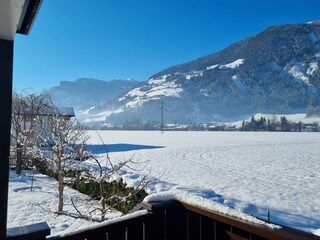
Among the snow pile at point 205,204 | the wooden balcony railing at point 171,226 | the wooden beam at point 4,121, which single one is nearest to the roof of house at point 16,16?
the wooden beam at point 4,121

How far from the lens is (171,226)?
2406 mm

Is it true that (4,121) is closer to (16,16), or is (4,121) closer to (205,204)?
(16,16)

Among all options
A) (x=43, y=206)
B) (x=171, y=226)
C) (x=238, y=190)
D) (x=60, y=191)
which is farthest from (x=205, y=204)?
(x=238, y=190)

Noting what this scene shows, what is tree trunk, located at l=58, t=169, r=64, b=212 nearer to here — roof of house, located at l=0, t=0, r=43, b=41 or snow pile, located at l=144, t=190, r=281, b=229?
snow pile, located at l=144, t=190, r=281, b=229

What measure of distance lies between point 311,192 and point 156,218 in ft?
31.0

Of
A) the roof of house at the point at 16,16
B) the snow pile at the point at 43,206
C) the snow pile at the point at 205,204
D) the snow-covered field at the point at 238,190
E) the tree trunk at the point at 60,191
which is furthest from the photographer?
the tree trunk at the point at 60,191

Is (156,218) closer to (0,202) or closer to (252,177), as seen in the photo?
(0,202)

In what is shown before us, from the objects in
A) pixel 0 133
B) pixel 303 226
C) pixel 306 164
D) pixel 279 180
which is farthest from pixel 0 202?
pixel 306 164

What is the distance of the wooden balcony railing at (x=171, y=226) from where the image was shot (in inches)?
77.4

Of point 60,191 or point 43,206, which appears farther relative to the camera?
point 43,206

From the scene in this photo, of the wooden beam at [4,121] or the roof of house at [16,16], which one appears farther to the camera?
the wooden beam at [4,121]

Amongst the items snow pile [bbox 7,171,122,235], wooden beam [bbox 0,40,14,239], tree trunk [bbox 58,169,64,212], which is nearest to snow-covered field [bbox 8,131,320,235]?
snow pile [bbox 7,171,122,235]

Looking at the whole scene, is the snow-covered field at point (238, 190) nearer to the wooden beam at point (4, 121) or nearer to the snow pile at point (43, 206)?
the snow pile at point (43, 206)

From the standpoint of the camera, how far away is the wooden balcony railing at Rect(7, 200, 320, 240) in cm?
197
